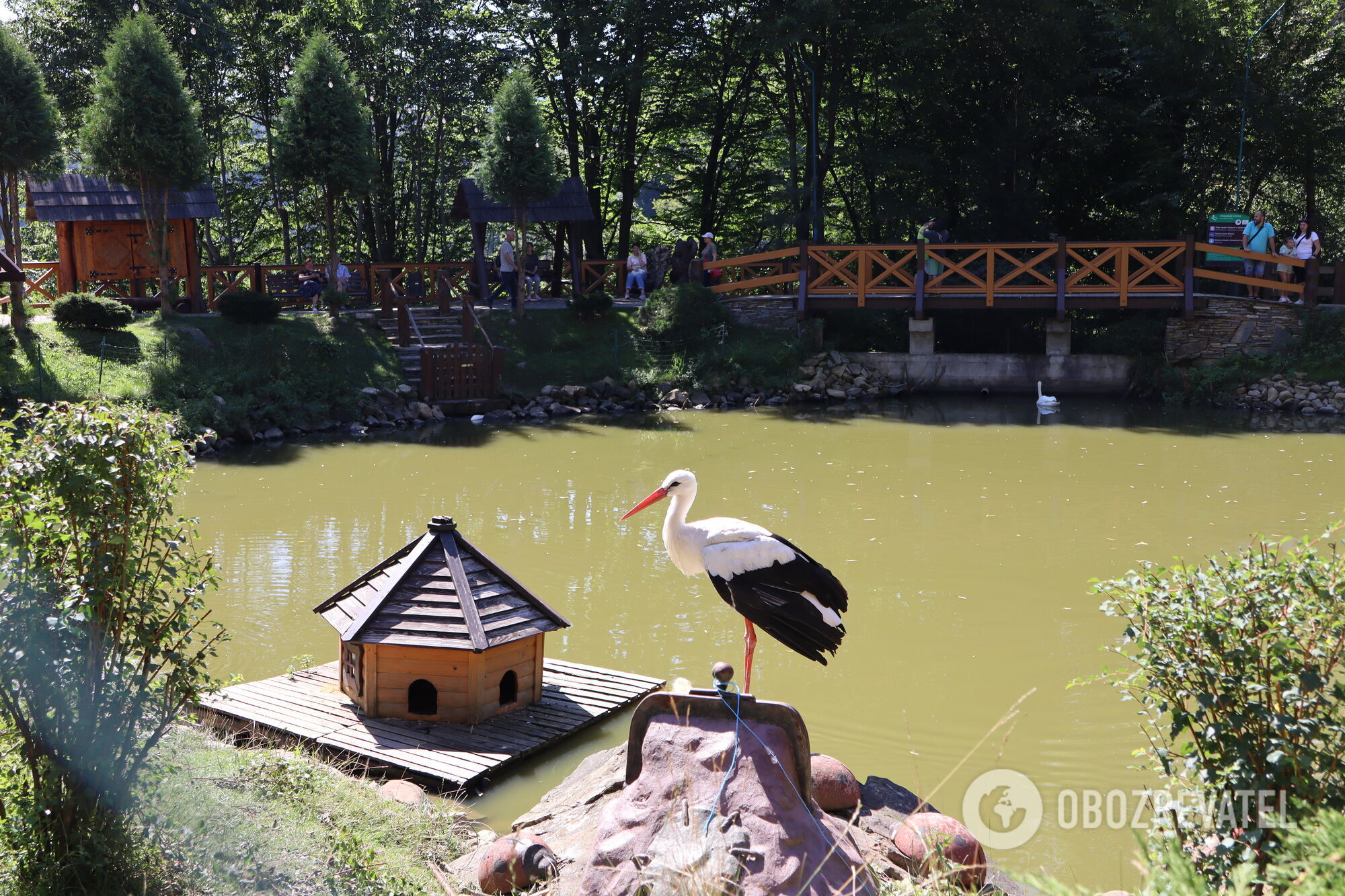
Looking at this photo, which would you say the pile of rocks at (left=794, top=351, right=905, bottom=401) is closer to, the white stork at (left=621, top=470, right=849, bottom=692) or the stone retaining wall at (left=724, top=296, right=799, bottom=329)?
the stone retaining wall at (left=724, top=296, right=799, bottom=329)

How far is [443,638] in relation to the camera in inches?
255

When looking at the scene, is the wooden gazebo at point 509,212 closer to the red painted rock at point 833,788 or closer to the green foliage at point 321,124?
the green foliage at point 321,124

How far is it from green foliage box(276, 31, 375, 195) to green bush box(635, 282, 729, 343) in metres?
6.18

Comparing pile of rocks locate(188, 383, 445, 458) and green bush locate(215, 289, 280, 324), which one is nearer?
pile of rocks locate(188, 383, 445, 458)

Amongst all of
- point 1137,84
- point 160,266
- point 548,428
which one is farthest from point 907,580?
point 1137,84

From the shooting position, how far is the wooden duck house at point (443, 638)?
256 inches

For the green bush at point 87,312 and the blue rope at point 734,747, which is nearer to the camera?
the blue rope at point 734,747

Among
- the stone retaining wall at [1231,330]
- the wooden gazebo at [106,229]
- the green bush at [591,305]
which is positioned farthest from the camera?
the green bush at [591,305]

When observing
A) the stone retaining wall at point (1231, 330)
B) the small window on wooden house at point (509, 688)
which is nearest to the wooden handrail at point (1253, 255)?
the stone retaining wall at point (1231, 330)

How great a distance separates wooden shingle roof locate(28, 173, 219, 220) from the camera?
20.8m

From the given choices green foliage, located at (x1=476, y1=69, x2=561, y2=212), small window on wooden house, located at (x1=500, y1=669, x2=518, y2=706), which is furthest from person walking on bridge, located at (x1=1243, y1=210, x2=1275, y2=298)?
small window on wooden house, located at (x1=500, y1=669, x2=518, y2=706)

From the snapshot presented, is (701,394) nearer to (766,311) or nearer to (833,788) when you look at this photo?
(766,311)

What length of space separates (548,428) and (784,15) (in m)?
10.2

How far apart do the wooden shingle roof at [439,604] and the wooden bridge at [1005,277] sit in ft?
50.8
